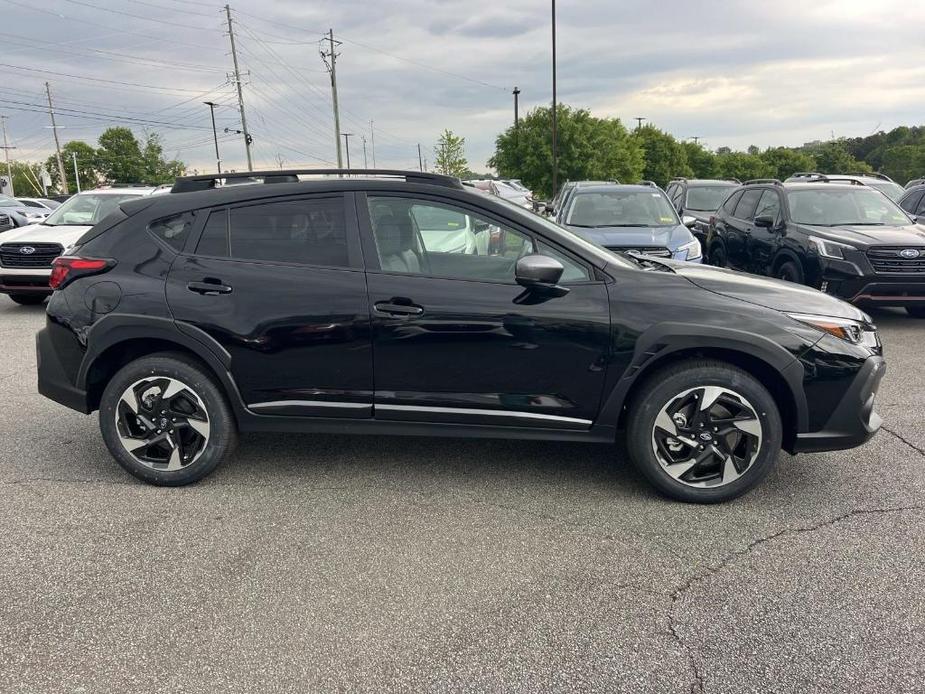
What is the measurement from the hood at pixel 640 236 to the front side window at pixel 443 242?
4.48 metres

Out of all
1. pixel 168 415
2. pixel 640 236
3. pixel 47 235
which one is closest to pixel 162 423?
pixel 168 415

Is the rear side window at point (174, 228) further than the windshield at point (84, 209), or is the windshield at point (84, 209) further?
the windshield at point (84, 209)

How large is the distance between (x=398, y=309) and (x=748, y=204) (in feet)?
27.3

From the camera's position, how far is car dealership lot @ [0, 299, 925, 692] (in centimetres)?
245

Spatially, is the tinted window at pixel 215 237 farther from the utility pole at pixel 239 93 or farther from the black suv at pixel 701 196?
the utility pole at pixel 239 93

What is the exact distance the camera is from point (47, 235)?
9758mm

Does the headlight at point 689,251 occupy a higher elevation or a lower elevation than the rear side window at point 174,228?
lower

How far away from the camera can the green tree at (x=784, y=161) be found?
8006cm

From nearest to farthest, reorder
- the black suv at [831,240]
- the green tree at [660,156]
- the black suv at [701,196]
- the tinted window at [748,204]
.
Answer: the black suv at [831,240] < the tinted window at [748,204] < the black suv at [701,196] < the green tree at [660,156]

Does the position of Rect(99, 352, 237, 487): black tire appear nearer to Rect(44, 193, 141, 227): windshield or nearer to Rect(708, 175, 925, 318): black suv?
Rect(708, 175, 925, 318): black suv

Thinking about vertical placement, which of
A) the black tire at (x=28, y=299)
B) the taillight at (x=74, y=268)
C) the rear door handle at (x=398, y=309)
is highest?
the taillight at (x=74, y=268)

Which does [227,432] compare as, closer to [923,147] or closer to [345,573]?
[345,573]

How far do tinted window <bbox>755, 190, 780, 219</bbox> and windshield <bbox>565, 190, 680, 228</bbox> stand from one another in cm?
128

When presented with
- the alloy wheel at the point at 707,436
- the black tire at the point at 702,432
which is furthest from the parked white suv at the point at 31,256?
the alloy wheel at the point at 707,436
